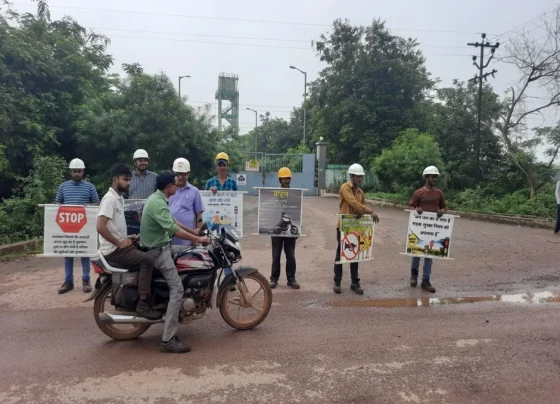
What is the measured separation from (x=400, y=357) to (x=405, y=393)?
0.65 m

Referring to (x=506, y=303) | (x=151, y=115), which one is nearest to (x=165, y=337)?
(x=506, y=303)

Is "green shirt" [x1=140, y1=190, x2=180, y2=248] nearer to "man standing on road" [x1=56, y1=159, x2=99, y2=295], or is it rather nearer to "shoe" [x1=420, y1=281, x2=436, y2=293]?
A: "man standing on road" [x1=56, y1=159, x2=99, y2=295]

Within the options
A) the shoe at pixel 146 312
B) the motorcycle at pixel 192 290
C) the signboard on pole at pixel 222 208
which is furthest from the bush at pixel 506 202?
the shoe at pixel 146 312

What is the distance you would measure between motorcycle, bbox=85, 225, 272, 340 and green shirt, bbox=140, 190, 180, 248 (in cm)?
30

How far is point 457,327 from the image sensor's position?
4.65m

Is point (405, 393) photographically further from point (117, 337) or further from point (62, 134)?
point (62, 134)

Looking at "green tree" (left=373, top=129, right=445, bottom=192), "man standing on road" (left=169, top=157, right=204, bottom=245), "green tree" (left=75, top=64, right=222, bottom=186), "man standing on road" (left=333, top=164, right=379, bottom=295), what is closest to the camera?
"man standing on road" (left=169, top=157, right=204, bottom=245)

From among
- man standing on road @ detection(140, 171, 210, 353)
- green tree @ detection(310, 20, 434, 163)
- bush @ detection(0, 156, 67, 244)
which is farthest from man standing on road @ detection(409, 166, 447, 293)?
green tree @ detection(310, 20, 434, 163)

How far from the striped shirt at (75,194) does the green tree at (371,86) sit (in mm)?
23345

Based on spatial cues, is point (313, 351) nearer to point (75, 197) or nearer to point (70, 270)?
point (70, 270)

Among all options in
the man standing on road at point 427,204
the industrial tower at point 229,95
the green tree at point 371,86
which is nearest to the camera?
the man standing on road at point 427,204

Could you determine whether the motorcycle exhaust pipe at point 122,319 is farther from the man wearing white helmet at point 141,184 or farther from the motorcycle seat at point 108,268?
the man wearing white helmet at point 141,184

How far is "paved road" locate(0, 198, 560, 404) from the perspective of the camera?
3238 millimetres

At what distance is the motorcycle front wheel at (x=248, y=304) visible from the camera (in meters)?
4.45
